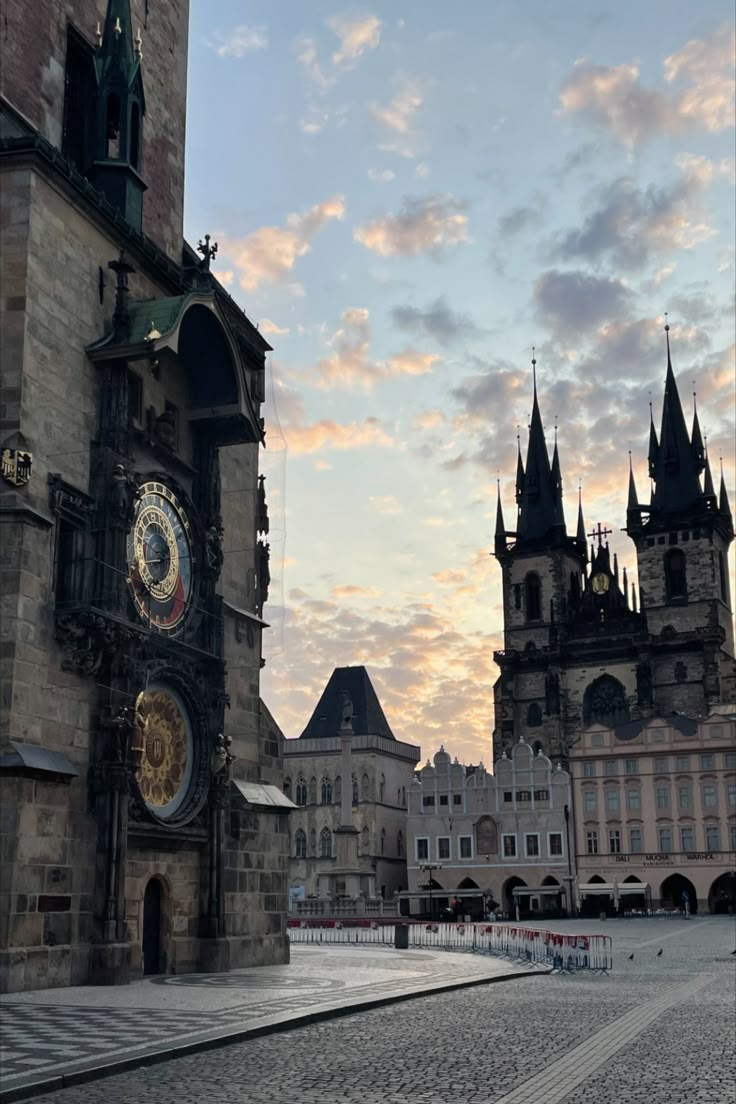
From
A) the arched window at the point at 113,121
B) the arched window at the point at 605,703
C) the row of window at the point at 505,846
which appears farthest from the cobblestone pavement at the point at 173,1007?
the arched window at the point at 605,703

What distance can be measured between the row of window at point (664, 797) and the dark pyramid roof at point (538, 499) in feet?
95.1

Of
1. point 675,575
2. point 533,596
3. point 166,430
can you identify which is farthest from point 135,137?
point 533,596

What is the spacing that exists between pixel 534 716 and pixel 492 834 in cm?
1574

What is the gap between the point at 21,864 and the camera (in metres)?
18.4

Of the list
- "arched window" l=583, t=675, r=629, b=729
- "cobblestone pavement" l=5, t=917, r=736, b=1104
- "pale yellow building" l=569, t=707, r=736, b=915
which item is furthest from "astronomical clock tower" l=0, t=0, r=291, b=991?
"arched window" l=583, t=675, r=629, b=729

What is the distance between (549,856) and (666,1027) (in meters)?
74.4

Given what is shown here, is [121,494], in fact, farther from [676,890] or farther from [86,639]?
[676,890]

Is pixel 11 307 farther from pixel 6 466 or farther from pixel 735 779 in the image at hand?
pixel 735 779

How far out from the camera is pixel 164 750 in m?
23.1

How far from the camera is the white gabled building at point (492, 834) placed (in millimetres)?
87312

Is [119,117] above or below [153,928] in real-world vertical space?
above

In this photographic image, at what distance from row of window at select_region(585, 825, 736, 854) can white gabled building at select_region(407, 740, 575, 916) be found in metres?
1.78

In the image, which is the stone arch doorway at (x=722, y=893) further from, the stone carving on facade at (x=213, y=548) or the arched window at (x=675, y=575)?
the stone carving on facade at (x=213, y=548)

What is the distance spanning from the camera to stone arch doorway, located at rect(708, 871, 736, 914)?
273 feet
